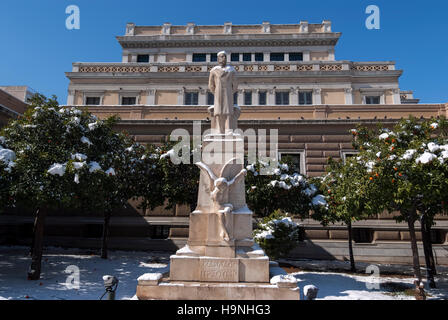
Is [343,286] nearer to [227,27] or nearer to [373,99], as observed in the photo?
[373,99]

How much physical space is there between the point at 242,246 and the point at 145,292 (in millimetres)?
2463

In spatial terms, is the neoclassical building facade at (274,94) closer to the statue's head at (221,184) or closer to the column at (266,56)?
the column at (266,56)

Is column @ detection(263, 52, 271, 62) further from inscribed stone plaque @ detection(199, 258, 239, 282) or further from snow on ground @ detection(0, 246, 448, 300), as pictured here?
inscribed stone plaque @ detection(199, 258, 239, 282)

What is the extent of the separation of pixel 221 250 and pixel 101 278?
21.5 ft

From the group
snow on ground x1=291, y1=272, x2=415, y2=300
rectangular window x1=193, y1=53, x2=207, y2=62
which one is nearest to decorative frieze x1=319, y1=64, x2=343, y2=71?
rectangular window x1=193, y1=53, x2=207, y2=62

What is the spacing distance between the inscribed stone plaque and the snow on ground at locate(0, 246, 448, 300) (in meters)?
1.57

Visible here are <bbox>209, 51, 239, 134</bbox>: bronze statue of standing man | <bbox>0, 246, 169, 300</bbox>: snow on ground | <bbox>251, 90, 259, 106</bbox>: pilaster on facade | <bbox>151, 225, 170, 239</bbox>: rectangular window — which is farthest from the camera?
<bbox>251, 90, 259, 106</bbox>: pilaster on facade

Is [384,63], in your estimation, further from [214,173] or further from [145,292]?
[145,292]

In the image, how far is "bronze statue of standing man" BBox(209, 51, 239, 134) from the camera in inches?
341

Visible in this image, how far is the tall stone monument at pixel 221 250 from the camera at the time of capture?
6.58 meters

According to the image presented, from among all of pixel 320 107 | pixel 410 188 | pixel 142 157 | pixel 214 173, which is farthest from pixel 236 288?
pixel 320 107

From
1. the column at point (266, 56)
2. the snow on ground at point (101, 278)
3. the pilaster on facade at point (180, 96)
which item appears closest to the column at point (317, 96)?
the column at point (266, 56)

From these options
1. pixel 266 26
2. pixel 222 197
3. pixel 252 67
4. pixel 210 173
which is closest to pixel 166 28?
pixel 266 26

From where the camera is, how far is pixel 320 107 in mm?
21547
